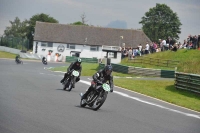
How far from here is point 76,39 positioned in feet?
324

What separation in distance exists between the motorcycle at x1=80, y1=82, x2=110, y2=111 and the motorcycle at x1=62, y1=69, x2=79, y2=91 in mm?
4940

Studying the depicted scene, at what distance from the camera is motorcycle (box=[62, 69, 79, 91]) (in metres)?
21.1

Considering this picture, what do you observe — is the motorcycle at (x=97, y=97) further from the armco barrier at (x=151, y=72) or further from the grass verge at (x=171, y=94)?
the armco barrier at (x=151, y=72)

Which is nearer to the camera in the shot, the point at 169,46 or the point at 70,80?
the point at 70,80

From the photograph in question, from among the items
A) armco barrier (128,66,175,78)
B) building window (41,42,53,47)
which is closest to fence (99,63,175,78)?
armco barrier (128,66,175,78)

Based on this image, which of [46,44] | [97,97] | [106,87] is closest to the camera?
[106,87]

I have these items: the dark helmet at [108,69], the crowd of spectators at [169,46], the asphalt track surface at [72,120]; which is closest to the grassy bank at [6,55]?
the crowd of spectators at [169,46]

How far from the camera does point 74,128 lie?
1086cm

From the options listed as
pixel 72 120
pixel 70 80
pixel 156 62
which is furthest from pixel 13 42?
pixel 72 120

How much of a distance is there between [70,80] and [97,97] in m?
6.52

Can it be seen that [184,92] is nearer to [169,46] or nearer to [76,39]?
[169,46]

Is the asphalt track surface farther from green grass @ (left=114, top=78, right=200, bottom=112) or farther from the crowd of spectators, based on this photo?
the crowd of spectators

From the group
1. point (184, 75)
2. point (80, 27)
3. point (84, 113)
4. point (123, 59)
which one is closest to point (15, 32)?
point (80, 27)

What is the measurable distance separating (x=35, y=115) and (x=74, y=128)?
1824 millimetres
